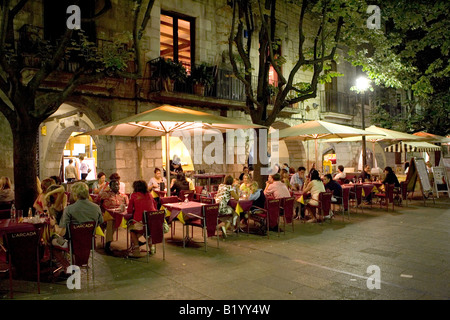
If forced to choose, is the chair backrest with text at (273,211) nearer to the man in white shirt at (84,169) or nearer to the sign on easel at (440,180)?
the sign on easel at (440,180)

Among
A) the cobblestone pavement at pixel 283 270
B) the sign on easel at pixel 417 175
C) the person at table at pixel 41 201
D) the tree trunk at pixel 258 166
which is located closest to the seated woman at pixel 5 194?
the person at table at pixel 41 201

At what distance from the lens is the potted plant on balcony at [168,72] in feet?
38.1

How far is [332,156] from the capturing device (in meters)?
24.0

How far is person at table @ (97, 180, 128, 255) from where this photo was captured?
259 inches

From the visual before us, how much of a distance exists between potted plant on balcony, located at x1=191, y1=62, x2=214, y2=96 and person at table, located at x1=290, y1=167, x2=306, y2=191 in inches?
180

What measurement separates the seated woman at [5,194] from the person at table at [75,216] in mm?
3321

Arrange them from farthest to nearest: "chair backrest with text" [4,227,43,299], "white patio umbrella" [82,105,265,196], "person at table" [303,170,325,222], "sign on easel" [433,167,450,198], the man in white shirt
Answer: the man in white shirt, "sign on easel" [433,167,450,198], "person at table" [303,170,325,222], "white patio umbrella" [82,105,265,196], "chair backrest with text" [4,227,43,299]

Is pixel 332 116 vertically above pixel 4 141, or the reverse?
pixel 332 116

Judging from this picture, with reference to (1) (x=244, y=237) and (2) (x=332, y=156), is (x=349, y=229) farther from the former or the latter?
(2) (x=332, y=156)

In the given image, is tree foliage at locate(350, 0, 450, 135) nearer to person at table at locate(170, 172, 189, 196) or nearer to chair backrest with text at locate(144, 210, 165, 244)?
person at table at locate(170, 172, 189, 196)

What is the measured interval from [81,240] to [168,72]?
794cm

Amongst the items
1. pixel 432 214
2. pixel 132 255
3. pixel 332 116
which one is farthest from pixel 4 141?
pixel 332 116

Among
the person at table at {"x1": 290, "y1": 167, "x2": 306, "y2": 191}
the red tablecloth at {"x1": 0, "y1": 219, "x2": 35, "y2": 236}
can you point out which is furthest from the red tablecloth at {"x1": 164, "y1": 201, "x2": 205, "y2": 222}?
the person at table at {"x1": 290, "y1": 167, "x2": 306, "y2": 191}
